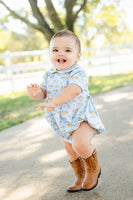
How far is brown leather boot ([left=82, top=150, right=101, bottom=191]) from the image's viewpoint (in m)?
2.13

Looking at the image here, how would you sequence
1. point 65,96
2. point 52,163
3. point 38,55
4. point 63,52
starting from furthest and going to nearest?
point 38,55 → point 52,163 → point 63,52 → point 65,96

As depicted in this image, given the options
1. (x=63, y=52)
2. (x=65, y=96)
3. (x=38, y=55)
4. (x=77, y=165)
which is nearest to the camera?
(x=65, y=96)

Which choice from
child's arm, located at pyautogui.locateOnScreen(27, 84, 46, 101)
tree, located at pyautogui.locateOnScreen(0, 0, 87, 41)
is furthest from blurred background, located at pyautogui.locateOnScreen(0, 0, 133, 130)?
child's arm, located at pyautogui.locateOnScreen(27, 84, 46, 101)

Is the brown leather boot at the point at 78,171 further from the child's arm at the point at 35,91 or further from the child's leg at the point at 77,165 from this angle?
the child's arm at the point at 35,91

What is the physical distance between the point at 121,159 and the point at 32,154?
41.9 inches

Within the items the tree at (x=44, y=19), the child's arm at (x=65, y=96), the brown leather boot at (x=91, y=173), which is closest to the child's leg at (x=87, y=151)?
the brown leather boot at (x=91, y=173)

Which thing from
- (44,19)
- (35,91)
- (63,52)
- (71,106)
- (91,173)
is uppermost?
(44,19)

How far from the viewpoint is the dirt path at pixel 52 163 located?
2.21m

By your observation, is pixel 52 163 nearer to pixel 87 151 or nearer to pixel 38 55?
pixel 87 151

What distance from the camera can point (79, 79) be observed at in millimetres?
2104

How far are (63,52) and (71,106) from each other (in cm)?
42

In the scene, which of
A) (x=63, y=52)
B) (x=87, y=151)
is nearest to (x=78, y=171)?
(x=87, y=151)

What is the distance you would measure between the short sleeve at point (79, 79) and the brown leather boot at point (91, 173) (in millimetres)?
550

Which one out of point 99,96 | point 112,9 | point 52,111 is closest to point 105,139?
point 52,111
